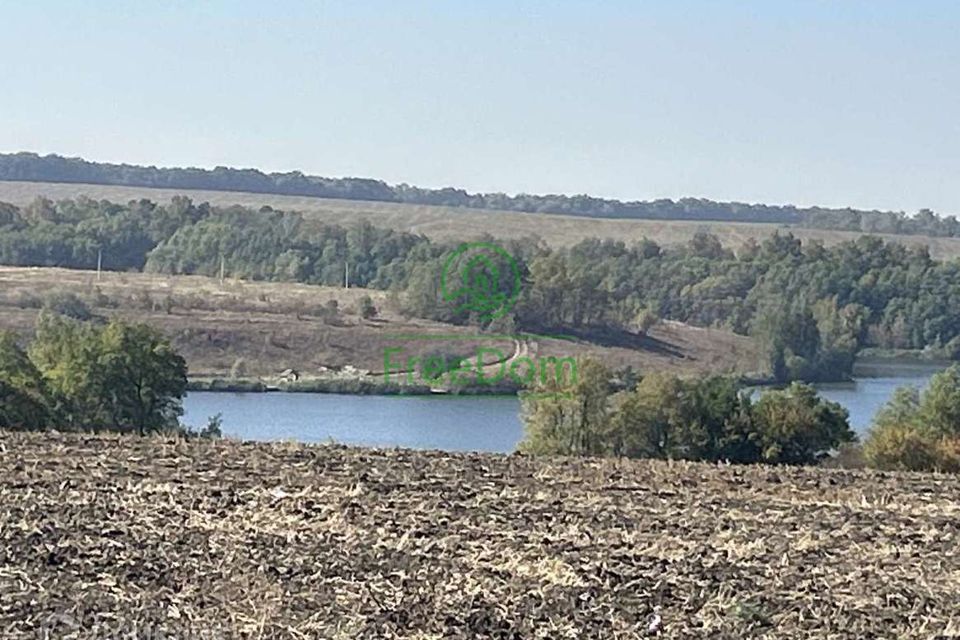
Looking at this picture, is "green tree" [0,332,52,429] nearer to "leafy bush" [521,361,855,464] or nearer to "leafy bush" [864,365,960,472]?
"leafy bush" [521,361,855,464]

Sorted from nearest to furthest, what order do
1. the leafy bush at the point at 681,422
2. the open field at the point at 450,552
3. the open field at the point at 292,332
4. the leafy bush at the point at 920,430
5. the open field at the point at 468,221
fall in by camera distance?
the open field at the point at 450,552 → the leafy bush at the point at 920,430 → the leafy bush at the point at 681,422 → the open field at the point at 292,332 → the open field at the point at 468,221

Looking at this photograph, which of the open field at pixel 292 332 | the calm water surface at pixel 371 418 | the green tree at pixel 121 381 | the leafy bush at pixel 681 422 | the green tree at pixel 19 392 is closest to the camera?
the green tree at pixel 19 392

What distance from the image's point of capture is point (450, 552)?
9555 mm

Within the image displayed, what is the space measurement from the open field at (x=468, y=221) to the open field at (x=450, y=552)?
292 ft

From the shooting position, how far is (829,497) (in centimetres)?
1287

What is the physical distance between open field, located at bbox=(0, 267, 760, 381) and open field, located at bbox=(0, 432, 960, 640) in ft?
123

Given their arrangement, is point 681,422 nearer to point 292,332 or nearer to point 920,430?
point 920,430

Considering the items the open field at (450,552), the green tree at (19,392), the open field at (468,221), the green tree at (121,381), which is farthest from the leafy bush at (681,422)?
the open field at (468,221)

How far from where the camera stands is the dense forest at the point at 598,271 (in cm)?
5956

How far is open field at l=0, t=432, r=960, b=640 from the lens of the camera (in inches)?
319

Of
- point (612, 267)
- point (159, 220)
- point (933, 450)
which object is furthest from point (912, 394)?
point (159, 220)

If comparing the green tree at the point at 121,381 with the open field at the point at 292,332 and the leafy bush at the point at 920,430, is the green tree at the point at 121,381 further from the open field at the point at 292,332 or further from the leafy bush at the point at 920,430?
the open field at the point at 292,332

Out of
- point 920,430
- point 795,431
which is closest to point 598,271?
point 920,430

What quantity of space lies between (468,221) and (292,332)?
54.8 meters
